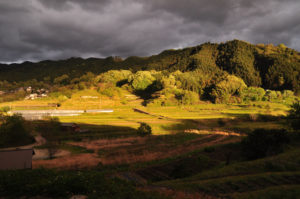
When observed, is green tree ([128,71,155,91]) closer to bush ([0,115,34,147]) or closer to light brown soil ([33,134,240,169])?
light brown soil ([33,134,240,169])

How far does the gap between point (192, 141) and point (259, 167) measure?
85.0 ft

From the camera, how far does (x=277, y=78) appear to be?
467 ft

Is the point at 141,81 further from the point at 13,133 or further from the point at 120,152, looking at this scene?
the point at 120,152

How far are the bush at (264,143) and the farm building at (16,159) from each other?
1241 inches

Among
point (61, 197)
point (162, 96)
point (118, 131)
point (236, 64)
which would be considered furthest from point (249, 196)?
point (236, 64)

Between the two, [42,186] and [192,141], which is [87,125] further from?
[42,186]

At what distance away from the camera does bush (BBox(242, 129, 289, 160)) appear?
88.8 ft

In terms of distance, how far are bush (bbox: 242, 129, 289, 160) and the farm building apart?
31.5 meters

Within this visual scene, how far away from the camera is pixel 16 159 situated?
22094 millimetres

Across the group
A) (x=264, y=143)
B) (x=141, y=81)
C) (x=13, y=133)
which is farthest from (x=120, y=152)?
(x=141, y=81)

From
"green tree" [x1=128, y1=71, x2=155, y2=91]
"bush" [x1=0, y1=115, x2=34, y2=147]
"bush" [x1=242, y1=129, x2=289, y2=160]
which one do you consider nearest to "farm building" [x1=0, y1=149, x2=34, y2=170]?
"bush" [x1=0, y1=115, x2=34, y2=147]

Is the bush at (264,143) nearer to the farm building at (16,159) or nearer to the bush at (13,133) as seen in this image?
the farm building at (16,159)

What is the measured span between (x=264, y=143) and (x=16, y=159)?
34.4m

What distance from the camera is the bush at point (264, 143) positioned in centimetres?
2706
